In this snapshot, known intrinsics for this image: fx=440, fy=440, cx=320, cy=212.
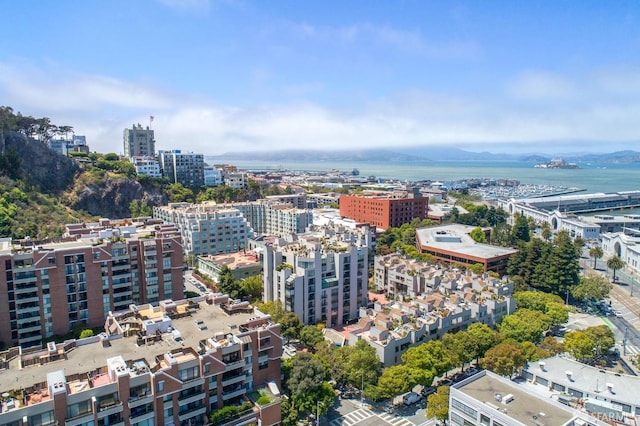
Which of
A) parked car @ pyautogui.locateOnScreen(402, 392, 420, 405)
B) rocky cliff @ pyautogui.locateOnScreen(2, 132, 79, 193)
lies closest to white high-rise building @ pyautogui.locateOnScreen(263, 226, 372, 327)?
parked car @ pyautogui.locateOnScreen(402, 392, 420, 405)

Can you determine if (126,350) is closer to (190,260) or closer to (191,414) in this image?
(191,414)

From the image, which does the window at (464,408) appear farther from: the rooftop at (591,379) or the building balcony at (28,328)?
the building balcony at (28,328)

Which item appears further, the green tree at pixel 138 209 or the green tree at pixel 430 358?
the green tree at pixel 138 209

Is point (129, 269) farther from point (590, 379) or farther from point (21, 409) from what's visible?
point (590, 379)

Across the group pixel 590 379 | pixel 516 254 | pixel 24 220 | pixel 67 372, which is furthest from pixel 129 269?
pixel 516 254

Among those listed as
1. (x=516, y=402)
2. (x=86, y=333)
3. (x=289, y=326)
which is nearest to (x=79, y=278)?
(x=86, y=333)

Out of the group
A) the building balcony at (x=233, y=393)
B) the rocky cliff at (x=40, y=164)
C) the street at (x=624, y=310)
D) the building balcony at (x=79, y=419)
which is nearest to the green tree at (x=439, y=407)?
the building balcony at (x=233, y=393)

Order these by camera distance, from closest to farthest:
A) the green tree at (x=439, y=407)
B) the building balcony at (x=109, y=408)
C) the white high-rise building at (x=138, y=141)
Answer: the building balcony at (x=109, y=408), the green tree at (x=439, y=407), the white high-rise building at (x=138, y=141)
